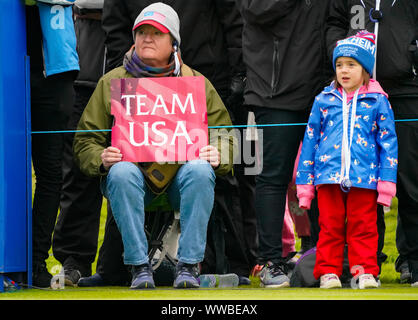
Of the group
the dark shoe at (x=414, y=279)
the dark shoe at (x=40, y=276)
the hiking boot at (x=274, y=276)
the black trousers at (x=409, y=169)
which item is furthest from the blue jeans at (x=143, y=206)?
the dark shoe at (x=414, y=279)

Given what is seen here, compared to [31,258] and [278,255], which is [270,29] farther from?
[31,258]

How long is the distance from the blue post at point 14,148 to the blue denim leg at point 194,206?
3.09 feet

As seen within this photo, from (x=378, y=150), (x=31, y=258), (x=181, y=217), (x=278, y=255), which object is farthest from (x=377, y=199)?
(x=31, y=258)

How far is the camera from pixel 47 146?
20.5 ft

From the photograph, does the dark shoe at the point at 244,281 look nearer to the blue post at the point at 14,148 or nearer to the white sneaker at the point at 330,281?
the white sneaker at the point at 330,281

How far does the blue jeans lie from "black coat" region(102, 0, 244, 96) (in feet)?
3.46

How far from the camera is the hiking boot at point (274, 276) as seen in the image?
5926 mm

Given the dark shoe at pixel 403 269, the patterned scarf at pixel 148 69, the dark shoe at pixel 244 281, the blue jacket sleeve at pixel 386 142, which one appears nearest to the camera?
the blue jacket sleeve at pixel 386 142

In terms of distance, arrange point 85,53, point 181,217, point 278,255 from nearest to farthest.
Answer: point 181,217, point 278,255, point 85,53

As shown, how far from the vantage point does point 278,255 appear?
607cm

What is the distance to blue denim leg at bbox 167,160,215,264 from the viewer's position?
18.5 ft

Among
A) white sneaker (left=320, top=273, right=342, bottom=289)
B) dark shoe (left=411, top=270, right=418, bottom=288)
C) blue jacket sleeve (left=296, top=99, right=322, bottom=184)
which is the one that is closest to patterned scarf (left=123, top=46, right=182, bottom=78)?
A: blue jacket sleeve (left=296, top=99, right=322, bottom=184)

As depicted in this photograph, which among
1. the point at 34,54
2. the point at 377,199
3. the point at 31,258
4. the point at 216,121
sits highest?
the point at 34,54

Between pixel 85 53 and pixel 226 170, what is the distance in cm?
170
